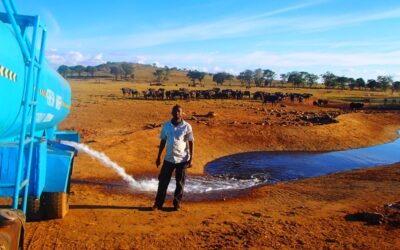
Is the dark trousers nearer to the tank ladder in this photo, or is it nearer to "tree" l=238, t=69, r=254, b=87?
the tank ladder

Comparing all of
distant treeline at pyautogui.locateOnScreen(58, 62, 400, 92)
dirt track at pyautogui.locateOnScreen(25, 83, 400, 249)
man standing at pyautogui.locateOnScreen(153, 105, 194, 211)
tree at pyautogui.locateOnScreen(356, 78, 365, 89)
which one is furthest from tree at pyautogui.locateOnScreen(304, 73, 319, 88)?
man standing at pyautogui.locateOnScreen(153, 105, 194, 211)

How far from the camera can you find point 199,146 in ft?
56.2

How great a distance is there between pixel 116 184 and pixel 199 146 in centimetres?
697

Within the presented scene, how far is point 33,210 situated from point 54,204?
1.04 ft

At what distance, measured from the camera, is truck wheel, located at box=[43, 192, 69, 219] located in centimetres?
632

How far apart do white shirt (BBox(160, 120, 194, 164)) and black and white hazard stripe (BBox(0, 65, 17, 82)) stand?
3.63 meters

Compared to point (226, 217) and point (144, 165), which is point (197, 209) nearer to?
point (226, 217)

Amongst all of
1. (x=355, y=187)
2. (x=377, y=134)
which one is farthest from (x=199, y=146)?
(x=377, y=134)

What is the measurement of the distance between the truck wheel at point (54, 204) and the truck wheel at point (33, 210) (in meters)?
0.11

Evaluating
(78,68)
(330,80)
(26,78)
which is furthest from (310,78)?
(26,78)

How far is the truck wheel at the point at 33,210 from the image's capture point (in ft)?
20.7

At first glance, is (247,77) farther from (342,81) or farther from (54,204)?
(54,204)

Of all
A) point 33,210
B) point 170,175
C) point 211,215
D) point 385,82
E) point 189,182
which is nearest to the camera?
point 33,210

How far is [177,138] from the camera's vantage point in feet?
23.9
